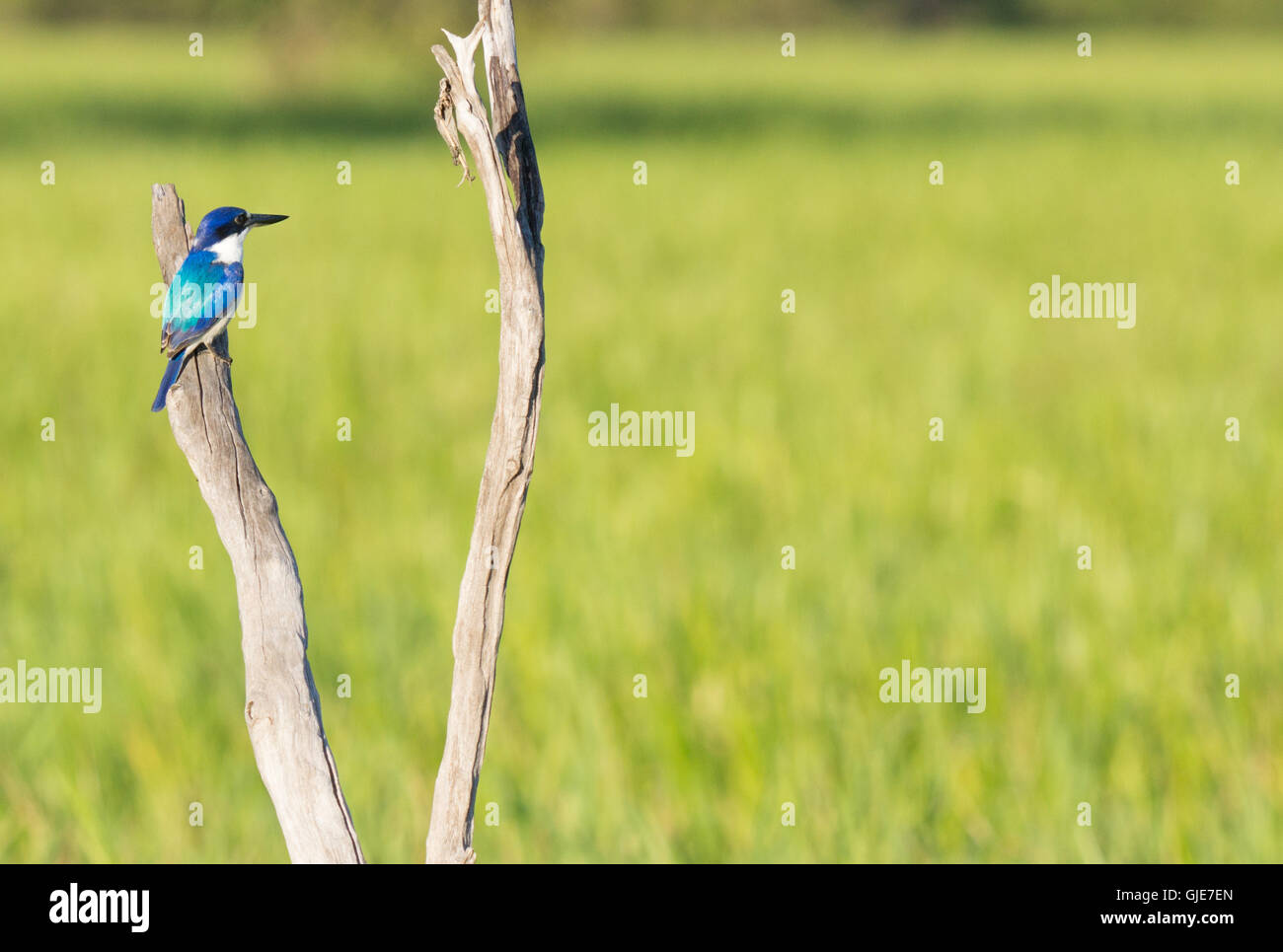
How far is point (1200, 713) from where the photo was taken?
3.89 metres

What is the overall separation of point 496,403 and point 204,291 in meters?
0.28

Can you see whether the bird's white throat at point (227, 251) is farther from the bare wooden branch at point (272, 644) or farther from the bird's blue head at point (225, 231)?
the bare wooden branch at point (272, 644)

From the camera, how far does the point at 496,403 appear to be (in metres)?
0.71

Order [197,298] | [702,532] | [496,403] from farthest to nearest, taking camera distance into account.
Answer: [702,532], [197,298], [496,403]

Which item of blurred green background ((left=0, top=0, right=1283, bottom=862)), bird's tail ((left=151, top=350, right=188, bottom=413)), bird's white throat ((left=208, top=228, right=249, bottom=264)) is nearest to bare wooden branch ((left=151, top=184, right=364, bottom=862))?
bird's tail ((left=151, top=350, right=188, bottom=413))

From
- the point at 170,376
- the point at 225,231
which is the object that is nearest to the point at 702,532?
the point at 225,231

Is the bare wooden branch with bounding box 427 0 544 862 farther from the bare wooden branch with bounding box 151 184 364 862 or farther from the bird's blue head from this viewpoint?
the bird's blue head

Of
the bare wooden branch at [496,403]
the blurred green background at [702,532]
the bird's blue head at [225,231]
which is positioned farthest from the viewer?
the blurred green background at [702,532]

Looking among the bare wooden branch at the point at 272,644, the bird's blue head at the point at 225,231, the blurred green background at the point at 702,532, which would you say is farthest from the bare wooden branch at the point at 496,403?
the blurred green background at the point at 702,532

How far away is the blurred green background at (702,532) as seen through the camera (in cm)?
342

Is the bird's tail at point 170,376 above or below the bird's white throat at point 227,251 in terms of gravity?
below

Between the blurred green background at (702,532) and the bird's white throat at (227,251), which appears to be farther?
the blurred green background at (702,532)

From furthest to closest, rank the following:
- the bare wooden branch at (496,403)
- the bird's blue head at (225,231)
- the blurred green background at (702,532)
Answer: the blurred green background at (702,532)
the bird's blue head at (225,231)
the bare wooden branch at (496,403)

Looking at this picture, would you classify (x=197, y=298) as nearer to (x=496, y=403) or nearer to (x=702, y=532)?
(x=496, y=403)
